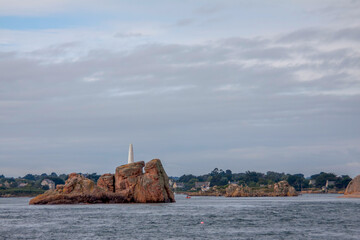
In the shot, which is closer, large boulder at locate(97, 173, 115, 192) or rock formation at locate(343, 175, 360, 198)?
large boulder at locate(97, 173, 115, 192)

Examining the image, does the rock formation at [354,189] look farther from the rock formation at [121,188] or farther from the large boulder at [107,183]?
the large boulder at [107,183]

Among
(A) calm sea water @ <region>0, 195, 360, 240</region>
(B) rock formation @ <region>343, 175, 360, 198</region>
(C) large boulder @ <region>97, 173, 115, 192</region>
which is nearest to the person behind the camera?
(A) calm sea water @ <region>0, 195, 360, 240</region>

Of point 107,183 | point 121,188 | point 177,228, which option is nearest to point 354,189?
point 121,188

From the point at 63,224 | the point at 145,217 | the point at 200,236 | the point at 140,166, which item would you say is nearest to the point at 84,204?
the point at 140,166

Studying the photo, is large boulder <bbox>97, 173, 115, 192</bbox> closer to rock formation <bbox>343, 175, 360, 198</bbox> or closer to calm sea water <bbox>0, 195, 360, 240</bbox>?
calm sea water <bbox>0, 195, 360, 240</bbox>

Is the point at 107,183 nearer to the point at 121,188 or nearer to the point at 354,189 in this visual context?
the point at 121,188

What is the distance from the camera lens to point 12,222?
6762 centimetres

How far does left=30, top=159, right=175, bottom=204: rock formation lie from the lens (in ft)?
348

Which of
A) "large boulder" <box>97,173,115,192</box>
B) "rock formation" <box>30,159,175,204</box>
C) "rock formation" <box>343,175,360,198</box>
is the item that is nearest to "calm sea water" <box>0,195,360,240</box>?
"rock formation" <box>30,159,175,204</box>

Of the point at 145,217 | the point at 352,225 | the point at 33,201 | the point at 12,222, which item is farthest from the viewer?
the point at 33,201

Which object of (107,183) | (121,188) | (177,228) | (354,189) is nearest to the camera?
(177,228)

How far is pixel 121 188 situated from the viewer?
109 m

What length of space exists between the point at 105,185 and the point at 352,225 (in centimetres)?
6090

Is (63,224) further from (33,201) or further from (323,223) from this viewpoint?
(33,201)
